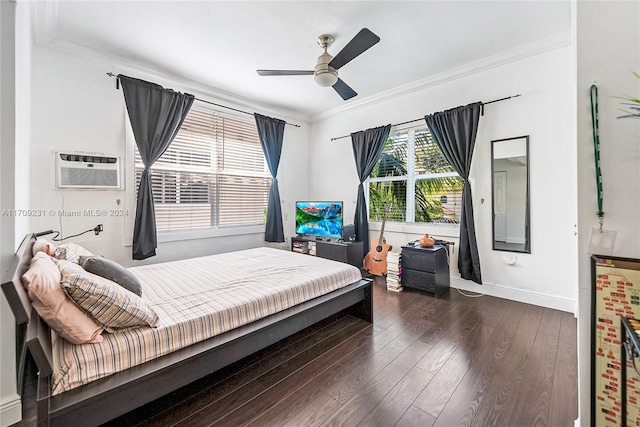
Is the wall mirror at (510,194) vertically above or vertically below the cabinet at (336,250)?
above

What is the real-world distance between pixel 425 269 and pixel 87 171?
403cm

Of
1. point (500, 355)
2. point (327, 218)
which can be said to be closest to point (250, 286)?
point (500, 355)

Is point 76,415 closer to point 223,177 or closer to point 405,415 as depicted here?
point 405,415

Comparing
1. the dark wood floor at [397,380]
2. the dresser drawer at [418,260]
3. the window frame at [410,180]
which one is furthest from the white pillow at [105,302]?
the window frame at [410,180]

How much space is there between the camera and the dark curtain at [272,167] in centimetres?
452

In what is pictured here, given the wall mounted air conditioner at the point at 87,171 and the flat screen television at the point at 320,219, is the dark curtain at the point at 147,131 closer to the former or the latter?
the wall mounted air conditioner at the point at 87,171

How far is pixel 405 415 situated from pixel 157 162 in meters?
3.77

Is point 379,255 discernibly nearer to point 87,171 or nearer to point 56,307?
point 56,307

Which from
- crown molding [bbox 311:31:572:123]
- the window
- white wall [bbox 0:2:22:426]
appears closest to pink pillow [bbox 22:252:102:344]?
white wall [bbox 0:2:22:426]

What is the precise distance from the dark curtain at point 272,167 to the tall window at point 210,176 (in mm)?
139

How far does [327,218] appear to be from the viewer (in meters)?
4.12

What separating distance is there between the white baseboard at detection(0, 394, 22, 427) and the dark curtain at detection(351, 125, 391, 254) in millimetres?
3670

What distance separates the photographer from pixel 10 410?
1397 mm

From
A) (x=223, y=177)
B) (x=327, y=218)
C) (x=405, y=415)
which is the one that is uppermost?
(x=223, y=177)
